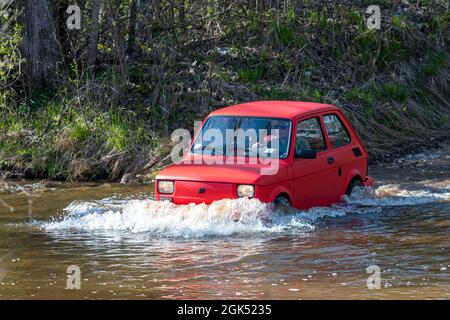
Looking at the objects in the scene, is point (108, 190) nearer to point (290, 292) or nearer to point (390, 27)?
point (290, 292)

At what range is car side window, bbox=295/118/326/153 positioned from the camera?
12.8 metres

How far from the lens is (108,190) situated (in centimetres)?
1584

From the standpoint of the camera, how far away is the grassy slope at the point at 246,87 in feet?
56.5

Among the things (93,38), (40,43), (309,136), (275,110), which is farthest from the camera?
(93,38)

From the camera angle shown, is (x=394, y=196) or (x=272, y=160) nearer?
(x=272, y=160)

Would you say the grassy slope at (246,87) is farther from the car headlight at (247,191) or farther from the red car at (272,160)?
→ the car headlight at (247,191)

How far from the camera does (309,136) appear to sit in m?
12.9

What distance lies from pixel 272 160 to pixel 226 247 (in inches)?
58.2

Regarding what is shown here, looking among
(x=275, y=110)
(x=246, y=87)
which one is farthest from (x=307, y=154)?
(x=246, y=87)

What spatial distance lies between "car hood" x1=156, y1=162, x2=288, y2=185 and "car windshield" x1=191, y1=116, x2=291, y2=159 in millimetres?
312

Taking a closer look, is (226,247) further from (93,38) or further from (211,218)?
(93,38)

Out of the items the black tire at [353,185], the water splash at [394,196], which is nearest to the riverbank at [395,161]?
the water splash at [394,196]

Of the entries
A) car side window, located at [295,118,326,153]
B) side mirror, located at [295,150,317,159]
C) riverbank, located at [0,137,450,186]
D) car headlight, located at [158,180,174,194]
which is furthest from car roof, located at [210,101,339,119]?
riverbank, located at [0,137,450,186]
